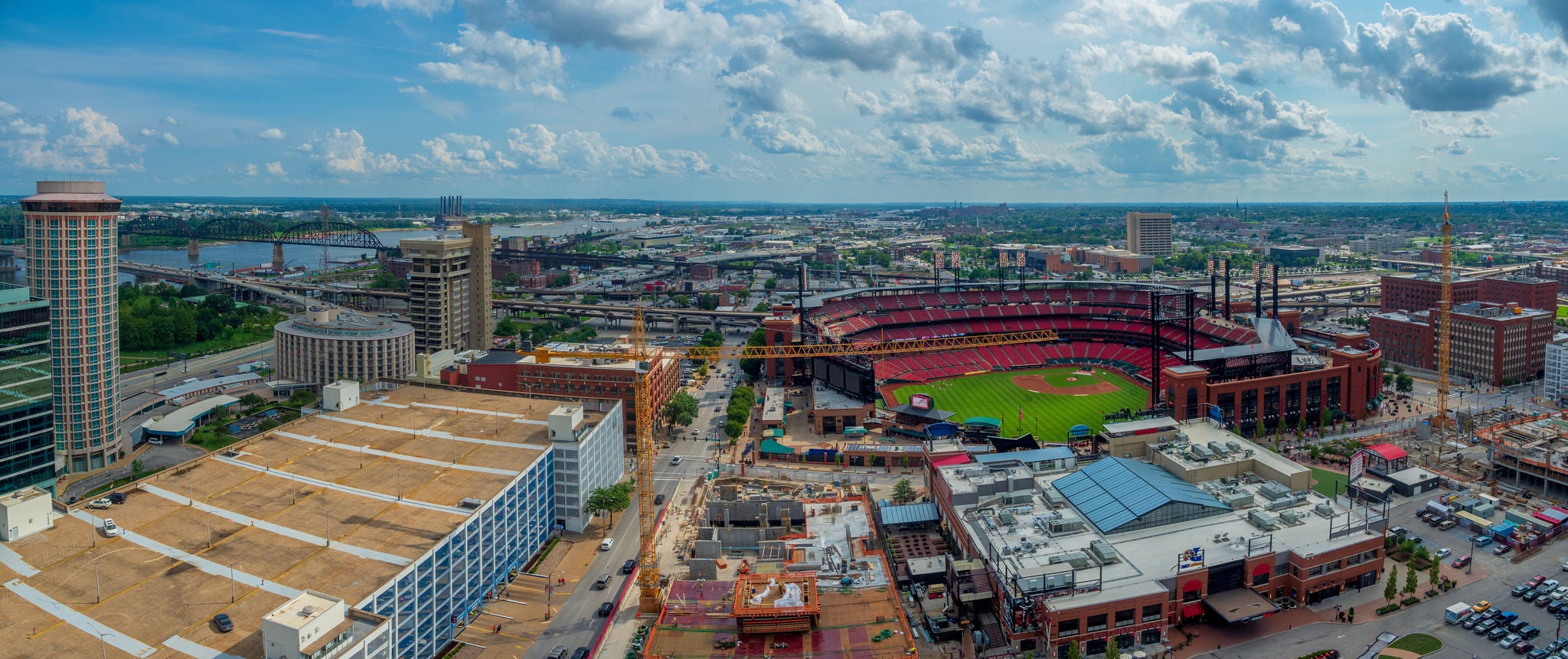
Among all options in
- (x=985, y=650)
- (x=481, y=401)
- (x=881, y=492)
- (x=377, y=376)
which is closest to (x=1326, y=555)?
(x=985, y=650)

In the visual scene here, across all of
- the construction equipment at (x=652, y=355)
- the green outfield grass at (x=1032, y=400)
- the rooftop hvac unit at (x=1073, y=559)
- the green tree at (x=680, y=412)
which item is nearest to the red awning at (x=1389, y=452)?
the green outfield grass at (x=1032, y=400)

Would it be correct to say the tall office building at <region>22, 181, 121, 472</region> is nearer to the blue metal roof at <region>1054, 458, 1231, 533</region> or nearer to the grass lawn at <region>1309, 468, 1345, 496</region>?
the blue metal roof at <region>1054, 458, 1231, 533</region>

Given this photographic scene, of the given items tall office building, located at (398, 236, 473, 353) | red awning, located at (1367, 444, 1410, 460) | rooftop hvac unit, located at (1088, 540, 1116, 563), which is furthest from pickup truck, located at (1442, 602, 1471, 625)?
tall office building, located at (398, 236, 473, 353)

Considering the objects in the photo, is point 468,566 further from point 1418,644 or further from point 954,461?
point 1418,644

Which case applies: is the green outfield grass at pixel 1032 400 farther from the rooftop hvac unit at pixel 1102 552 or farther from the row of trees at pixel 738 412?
the rooftop hvac unit at pixel 1102 552

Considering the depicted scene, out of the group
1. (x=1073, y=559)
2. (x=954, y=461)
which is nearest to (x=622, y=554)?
(x=954, y=461)

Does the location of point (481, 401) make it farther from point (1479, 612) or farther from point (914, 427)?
point (1479, 612)
